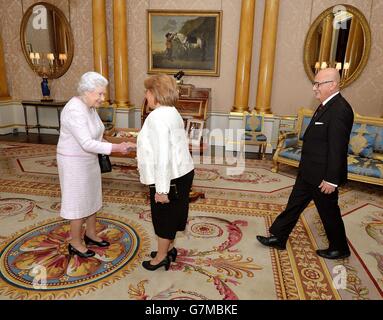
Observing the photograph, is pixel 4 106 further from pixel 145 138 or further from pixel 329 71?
pixel 329 71

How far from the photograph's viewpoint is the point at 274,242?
10.3 ft

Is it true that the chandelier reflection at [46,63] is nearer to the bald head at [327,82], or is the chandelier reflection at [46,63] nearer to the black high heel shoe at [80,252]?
the black high heel shoe at [80,252]

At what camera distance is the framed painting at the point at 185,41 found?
7.06m

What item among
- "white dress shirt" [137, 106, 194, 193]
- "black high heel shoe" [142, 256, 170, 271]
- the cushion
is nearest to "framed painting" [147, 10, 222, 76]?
the cushion

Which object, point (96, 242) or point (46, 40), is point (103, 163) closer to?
point (96, 242)

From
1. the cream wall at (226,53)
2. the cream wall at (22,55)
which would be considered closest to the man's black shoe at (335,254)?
the cream wall at (226,53)

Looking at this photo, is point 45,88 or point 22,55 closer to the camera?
point 45,88

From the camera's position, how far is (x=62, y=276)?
8.56 feet

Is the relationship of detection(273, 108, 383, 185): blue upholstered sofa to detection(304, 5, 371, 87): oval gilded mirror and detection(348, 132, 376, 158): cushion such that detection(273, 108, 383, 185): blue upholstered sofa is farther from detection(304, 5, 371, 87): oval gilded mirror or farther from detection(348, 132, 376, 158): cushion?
detection(304, 5, 371, 87): oval gilded mirror

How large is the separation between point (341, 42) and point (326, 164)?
514 cm

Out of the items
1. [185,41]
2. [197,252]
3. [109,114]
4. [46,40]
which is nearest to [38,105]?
[46,40]

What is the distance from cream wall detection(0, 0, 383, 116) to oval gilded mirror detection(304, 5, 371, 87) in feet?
0.51

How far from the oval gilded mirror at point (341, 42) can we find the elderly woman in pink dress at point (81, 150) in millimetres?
5646
